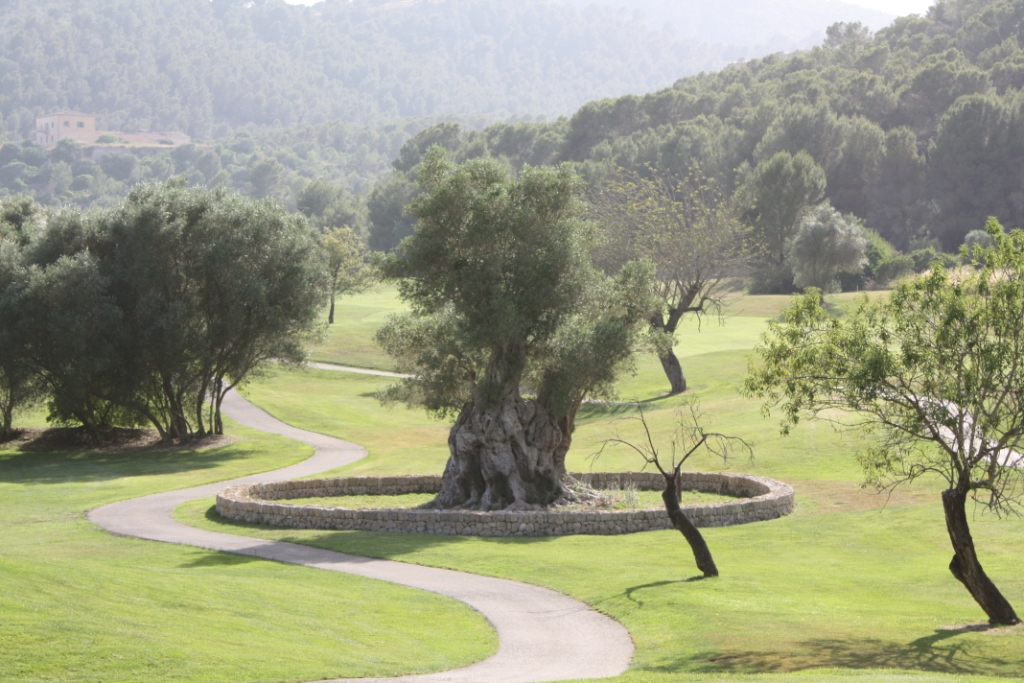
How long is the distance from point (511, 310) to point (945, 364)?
1515cm

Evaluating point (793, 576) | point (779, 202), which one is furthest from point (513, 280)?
point (779, 202)

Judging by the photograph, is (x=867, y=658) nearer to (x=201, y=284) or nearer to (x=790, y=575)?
(x=790, y=575)

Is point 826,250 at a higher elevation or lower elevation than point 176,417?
higher

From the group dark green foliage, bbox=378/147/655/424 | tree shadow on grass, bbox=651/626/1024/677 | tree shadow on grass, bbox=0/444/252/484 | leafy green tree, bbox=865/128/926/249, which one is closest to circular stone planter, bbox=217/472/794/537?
dark green foliage, bbox=378/147/655/424

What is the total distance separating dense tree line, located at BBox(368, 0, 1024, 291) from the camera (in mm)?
105312

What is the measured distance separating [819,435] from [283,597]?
29.0 m

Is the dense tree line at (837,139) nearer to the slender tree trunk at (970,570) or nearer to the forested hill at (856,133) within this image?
the forested hill at (856,133)

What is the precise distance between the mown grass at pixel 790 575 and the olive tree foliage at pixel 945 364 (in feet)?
7.79

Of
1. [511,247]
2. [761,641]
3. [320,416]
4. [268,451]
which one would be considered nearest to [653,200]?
[320,416]

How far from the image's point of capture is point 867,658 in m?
17.2

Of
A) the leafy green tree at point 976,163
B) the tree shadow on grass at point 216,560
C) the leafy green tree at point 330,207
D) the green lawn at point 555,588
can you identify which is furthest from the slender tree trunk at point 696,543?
the leafy green tree at point 330,207

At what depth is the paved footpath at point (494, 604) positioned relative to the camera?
16.8m

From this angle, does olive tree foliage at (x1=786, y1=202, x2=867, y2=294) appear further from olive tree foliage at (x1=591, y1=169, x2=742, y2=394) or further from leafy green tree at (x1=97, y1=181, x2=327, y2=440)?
leafy green tree at (x1=97, y1=181, x2=327, y2=440)

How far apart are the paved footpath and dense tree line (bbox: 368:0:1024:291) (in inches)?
2345
